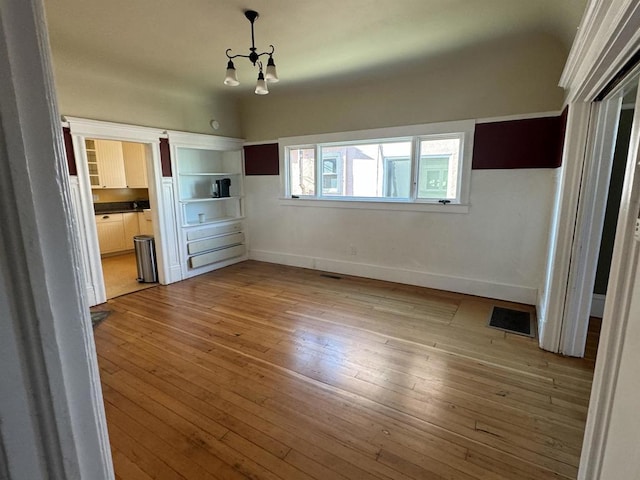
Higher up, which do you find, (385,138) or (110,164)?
(385,138)

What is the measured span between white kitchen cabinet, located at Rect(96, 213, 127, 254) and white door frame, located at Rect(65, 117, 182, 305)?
2172 millimetres

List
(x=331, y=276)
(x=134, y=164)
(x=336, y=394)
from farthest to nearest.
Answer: (x=134, y=164) → (x=331, y=276) → (x=336, y=394)

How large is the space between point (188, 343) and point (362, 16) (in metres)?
3.16

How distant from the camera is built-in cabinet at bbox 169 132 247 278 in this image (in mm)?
4754

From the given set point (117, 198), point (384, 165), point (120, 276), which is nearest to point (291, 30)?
point (384, 165)

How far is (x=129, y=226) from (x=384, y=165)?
16.8ft

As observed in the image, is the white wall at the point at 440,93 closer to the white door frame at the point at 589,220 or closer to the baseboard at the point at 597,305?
the white door frame at the point at 589,220

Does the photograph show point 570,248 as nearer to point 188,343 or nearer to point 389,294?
point 389,294

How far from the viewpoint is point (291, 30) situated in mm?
2789

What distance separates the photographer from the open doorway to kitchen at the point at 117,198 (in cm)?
582

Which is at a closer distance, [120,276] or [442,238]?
[442,238]

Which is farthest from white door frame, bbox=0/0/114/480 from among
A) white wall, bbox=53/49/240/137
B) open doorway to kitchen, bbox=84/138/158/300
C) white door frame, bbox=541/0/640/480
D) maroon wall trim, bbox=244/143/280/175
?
open doorway to kitchen, bbox=84/138/158/300

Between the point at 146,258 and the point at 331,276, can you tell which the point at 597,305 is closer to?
the point at 331,276

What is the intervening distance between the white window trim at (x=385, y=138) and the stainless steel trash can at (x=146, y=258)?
2084mm
